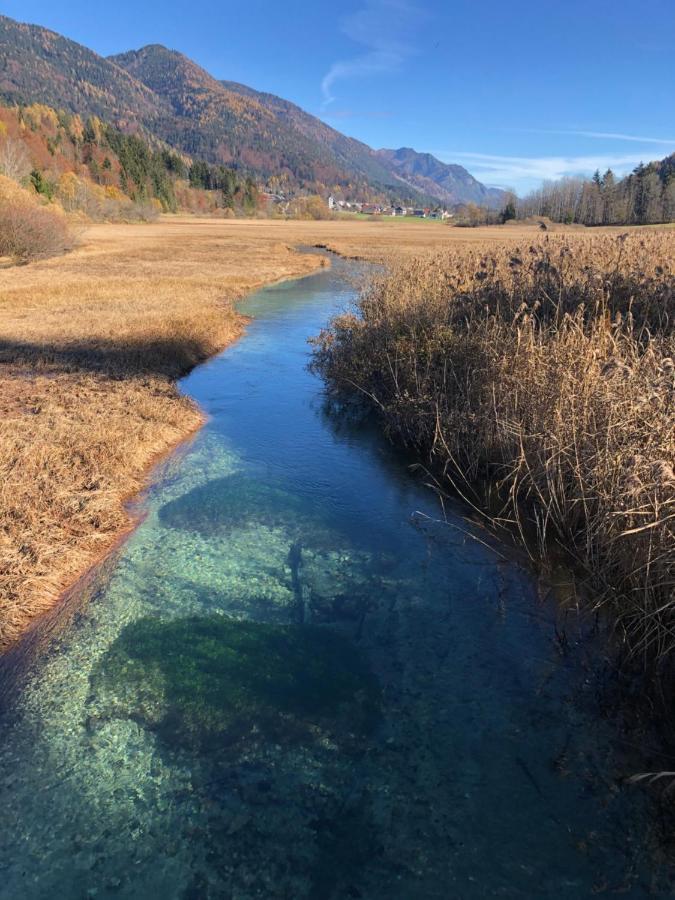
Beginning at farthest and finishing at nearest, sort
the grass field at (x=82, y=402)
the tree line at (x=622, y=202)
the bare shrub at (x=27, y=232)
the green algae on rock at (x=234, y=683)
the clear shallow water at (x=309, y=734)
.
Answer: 1. the tree line at (x=622, y=202)
2. the bare shrub at (x=27, y=232)
3. the grass field at (x=82, y=402)
4. the green algae on rock at (x=234, y=683)
5. the clear shallow water at (x=309, y=734)

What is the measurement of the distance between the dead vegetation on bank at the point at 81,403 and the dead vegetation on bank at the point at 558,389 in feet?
13.9

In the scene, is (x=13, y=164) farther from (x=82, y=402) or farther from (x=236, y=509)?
(x=236, y=509)

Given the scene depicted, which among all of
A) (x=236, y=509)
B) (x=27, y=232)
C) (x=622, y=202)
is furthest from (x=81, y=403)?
(x=622, y=202)

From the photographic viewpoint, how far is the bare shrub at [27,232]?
105 ft

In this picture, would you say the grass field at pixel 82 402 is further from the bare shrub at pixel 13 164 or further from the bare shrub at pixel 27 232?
the bare shrub at pixel 13 164

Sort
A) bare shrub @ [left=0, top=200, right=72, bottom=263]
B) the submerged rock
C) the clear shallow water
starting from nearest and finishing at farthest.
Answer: the clear shallow water
the submerged rock
bare shrub @ [left=0, top=200, right=72, bottom=263]

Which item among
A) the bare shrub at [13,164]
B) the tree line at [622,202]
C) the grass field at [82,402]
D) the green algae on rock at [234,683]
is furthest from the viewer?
the tree line at [622,202]

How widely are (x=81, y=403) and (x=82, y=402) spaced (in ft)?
0.28

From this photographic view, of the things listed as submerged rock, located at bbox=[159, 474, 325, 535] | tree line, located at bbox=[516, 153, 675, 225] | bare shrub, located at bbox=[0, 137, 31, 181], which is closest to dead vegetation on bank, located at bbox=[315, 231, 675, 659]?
submerged rock, located at bbox=[159, 474, 325, 535]

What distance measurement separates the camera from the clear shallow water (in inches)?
130

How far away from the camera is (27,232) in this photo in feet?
109

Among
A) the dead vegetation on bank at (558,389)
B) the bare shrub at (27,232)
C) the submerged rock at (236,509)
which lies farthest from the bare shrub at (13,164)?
the submerged rock at (236,509)

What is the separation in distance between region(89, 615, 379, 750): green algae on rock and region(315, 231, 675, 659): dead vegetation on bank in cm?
237

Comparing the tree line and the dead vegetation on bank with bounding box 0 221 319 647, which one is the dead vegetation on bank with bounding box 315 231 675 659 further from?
the tree line
